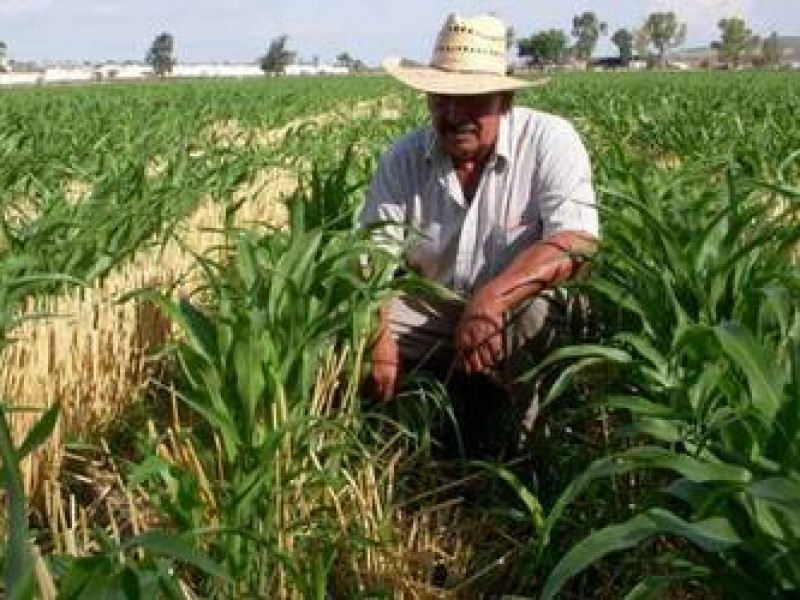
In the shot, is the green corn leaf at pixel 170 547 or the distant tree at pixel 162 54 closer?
the green corn leaf at pixel 170 547

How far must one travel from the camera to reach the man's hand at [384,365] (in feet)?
9.89

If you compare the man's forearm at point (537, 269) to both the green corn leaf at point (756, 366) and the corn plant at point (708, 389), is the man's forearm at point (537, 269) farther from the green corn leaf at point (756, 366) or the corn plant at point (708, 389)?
the green corn leaf at point (756, 366)

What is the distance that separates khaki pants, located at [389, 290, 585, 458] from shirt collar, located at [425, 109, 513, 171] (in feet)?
1.27

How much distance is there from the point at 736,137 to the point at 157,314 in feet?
14.3

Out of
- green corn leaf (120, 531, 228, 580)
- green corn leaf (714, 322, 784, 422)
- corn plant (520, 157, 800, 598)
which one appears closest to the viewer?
green corn leaf (120, 531, 228, 580)

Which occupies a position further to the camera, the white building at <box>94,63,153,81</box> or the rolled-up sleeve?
the white building at <box>94,63,153,81</box>

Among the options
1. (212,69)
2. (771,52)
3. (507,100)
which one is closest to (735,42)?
(771,52)

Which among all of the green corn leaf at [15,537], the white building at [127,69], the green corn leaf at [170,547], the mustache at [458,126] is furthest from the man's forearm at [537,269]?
the white building at [127,69]

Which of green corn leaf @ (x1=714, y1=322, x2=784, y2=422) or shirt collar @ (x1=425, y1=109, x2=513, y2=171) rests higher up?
shirt collar @ (x1=425, y1=109, x2=513, y2=171)

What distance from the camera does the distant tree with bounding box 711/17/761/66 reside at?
314 feet

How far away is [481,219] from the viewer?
10.8ft

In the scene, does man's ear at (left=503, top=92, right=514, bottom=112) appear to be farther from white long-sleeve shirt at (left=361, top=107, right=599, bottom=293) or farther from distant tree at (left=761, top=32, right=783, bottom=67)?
distant tree at (left=761, top=32, right=783, bottom=67)

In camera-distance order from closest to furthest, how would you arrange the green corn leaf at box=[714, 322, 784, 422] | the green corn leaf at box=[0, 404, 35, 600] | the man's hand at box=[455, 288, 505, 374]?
the green corn leaf at box=[0, 404, 35, 600] → the green corn leaf at box=[714, 322, 784, 422] → the man's hand at box=[455, 288, 505, 374]

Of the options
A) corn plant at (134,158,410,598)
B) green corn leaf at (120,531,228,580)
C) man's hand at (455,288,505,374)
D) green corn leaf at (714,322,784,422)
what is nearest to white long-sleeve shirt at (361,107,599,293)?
man's hand at (455,288,505,374)
